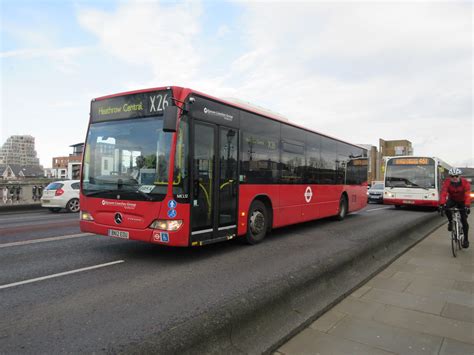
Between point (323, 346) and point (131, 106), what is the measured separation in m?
5.20

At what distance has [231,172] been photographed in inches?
291

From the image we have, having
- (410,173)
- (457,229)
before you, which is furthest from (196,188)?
(410,173)

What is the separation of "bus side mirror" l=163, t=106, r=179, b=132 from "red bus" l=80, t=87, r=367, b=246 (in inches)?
0.6

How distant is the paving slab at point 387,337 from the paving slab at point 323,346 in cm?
11

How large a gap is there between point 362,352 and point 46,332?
307 centimetres

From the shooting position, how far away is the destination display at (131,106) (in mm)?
6355

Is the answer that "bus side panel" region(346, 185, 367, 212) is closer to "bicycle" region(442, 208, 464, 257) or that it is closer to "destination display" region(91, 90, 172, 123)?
"bicycle" region(442, 208, 464, 257)

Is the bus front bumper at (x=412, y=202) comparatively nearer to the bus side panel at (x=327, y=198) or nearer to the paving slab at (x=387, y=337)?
the bus side panel at (x=327, y=198)

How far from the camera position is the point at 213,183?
22.6 ft

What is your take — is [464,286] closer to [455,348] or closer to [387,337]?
[455,348]

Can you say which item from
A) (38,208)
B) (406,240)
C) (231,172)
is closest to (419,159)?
(406,240)

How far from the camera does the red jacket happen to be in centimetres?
827

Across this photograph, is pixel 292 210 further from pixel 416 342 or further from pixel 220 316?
pixel 220 316

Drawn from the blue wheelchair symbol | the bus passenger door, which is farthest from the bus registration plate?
the bus passenger door
